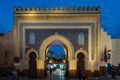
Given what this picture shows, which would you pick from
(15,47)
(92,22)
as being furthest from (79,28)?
(15,47)

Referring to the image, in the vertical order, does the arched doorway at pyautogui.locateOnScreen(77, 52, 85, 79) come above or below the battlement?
below

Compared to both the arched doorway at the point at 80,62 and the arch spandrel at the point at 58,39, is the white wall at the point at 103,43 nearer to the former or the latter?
the arched doorway at the point at 80,62

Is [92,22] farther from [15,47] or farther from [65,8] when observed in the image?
[15,47]

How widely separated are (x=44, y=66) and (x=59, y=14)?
18.0ft

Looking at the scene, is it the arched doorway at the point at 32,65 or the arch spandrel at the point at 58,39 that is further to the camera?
the arched doorway at the point at 32,65

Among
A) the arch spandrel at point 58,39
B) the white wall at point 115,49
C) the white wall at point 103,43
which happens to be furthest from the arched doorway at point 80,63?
the white wall at point 115,49

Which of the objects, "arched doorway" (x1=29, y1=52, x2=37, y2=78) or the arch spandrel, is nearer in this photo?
the arch spandrel

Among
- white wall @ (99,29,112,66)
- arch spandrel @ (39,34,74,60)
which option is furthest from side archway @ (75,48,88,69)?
white wall @ (99,29,112,66)

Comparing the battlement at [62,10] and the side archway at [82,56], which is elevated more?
the battlement at [62,10]

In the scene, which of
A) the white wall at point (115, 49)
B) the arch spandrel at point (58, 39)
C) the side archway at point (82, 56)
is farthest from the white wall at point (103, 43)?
the arch spandrel at point (58, 39)

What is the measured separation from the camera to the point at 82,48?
1238 inches

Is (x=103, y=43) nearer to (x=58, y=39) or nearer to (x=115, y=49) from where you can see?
(x=115, y=49)

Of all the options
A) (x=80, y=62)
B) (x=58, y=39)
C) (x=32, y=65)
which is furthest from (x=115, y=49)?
(x=32, y=65)

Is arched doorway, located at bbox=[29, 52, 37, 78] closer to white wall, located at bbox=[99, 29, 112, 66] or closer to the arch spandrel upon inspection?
the arch spandrel
